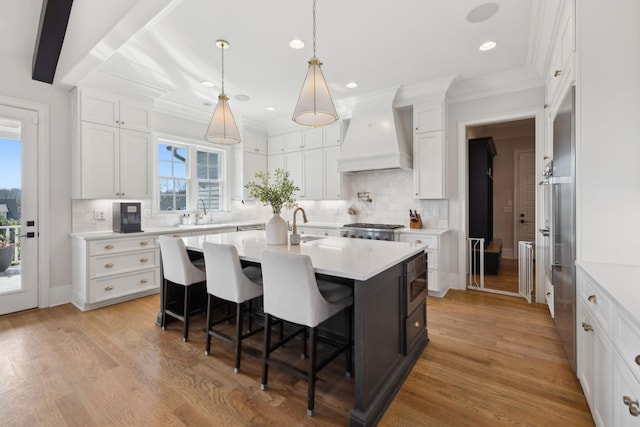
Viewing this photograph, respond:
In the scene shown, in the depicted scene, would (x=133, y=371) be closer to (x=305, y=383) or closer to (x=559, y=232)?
(x=305, y=383)

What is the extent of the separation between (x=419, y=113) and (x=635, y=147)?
104 inches

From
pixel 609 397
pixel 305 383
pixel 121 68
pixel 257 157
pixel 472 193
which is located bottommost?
pixel 305 383

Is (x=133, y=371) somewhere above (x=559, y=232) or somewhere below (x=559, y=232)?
below

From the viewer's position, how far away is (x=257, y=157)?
5.77 meters

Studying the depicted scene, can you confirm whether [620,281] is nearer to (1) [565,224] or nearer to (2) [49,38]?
(1) [565,224]

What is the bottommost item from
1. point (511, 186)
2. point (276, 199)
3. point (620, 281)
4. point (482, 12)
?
point (620, 281)

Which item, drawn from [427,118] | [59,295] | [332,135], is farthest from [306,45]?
[59,295]

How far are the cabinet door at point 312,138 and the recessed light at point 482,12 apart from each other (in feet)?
9.62

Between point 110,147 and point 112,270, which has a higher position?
point 110,147

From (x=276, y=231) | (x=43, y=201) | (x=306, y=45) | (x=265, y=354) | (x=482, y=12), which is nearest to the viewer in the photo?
(x=265, y=354)

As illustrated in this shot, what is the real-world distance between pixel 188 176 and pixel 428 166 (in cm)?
393

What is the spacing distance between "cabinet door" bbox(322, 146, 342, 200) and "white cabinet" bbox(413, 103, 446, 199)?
51.5 inches

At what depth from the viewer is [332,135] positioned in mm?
5082

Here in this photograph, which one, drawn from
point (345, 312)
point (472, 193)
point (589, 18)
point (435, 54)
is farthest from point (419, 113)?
point (345, 312)
